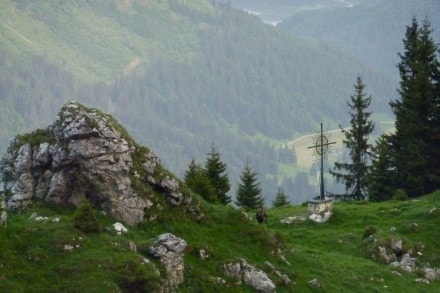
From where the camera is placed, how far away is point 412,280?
47.5m

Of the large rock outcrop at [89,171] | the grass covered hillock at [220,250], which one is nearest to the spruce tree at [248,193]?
the grass covered hillock at [220,250]

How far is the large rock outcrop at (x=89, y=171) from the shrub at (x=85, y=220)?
304 centimetres

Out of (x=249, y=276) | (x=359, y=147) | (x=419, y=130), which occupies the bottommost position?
(x=249, y=276)

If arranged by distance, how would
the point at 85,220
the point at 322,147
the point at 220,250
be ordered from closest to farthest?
the point at 85,220 → the point at 220,250 → the point at 322,147

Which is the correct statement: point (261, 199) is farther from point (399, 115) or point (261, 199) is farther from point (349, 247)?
point (349, 247)

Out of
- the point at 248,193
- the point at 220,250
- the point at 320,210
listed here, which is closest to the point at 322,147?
the point at 320,210

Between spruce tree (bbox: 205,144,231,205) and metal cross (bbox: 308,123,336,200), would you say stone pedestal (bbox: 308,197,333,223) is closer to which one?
metal cross (bbox: 308,123,336,200)

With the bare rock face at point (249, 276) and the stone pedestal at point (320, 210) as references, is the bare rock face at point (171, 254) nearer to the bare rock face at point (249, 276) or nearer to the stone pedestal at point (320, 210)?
the bare rock face at point (249, 276)

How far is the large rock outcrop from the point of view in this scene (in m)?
40.8

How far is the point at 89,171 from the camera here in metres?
40.8

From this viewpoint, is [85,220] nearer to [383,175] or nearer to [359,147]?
[383,175]

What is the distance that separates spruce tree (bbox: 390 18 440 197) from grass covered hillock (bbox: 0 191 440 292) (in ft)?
56.8

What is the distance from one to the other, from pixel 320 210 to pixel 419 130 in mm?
23729

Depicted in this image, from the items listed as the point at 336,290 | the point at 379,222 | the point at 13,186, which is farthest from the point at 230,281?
the point at 379,222
